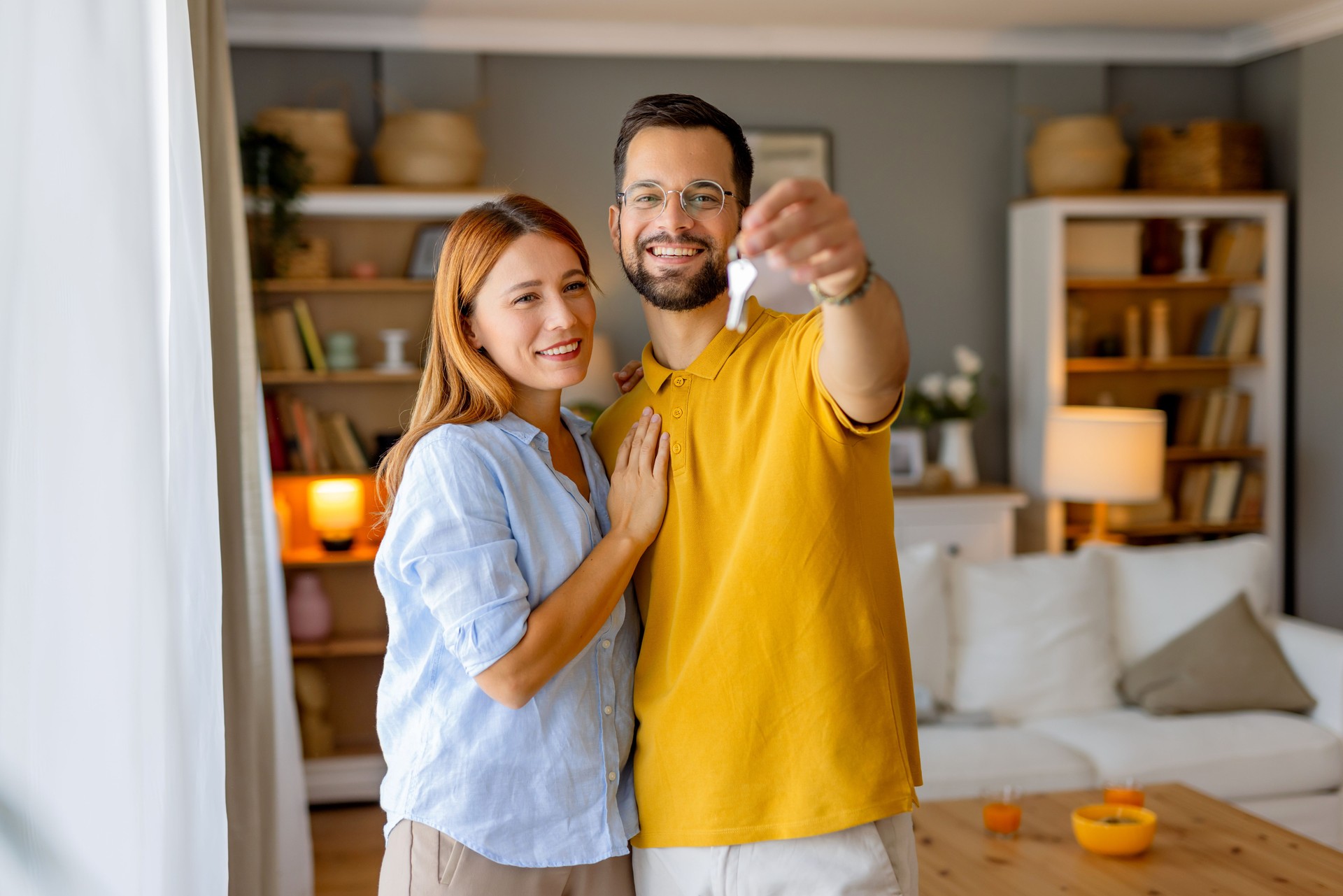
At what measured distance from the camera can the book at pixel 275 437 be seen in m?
4.30

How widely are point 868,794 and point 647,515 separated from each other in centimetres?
40

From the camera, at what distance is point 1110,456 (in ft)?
14.8

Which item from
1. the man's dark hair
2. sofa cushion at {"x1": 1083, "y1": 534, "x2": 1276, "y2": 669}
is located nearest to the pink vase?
sofa cushion at {"x1": 1083, "y1": 534, "x2": 1276, "y2": 669}

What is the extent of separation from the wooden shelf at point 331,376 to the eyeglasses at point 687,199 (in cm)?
297

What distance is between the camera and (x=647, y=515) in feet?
4.66

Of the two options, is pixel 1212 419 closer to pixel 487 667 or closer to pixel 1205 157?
pixel 1205 157

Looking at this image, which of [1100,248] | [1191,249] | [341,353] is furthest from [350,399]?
[1191,249]

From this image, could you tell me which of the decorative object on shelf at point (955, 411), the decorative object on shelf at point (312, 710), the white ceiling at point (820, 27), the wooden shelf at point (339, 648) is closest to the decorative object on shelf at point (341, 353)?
the wooden shelf at point (339, 648)

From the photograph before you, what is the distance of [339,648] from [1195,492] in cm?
360

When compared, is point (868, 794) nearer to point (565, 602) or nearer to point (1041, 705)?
point (565, 602)

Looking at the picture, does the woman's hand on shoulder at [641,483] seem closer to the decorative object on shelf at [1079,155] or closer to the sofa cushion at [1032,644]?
the sofa cushion at [1032,644]

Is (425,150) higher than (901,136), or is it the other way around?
(901,136)

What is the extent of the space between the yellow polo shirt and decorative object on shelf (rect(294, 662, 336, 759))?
322cm

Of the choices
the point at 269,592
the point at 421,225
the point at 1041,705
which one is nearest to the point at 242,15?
the point at 421,225
